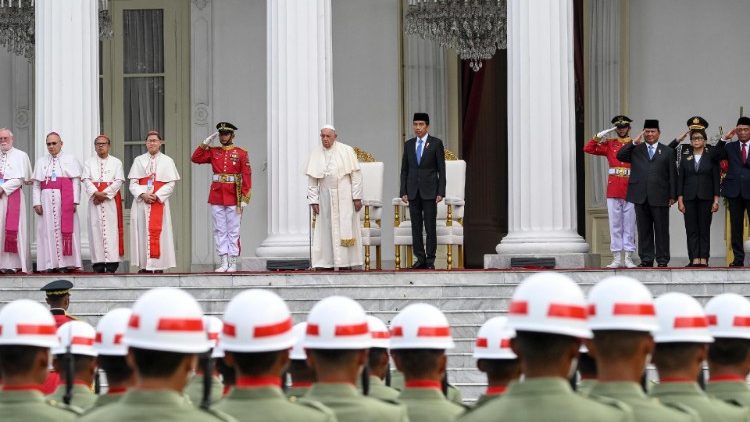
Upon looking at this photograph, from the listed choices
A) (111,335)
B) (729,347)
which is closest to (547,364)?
(729,347)

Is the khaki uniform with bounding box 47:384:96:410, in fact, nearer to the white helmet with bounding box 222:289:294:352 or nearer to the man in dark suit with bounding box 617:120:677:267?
the white helmet with bounding box 222:289:294:352

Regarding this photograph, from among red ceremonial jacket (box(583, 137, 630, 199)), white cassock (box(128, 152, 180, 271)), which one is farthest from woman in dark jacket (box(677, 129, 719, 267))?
white cassock (box(128, 152, 180, 271))

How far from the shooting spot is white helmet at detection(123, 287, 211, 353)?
4605 mm

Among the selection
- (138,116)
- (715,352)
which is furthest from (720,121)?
(715,352)

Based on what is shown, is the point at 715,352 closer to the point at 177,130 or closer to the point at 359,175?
the point at 359,175

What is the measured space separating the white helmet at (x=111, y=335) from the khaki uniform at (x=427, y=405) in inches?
42.1

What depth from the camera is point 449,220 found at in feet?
63.1

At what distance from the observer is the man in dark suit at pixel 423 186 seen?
18.5m

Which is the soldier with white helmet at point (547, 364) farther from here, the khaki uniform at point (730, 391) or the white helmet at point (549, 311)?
the khaki uniform at point (730, 391)

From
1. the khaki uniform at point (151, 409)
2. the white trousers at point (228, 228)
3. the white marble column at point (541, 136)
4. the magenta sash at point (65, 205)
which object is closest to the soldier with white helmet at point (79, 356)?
the khaki uniform at point (151, 409)

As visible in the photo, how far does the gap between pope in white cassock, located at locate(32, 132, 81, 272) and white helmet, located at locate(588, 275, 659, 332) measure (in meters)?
14.1

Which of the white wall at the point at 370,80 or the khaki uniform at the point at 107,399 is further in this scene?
the white wall at the point at 370,80

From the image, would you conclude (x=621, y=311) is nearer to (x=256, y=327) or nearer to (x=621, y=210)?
(x=256, y=327)

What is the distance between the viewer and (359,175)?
18.5m
